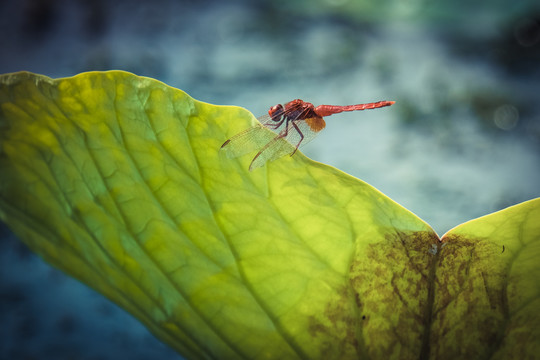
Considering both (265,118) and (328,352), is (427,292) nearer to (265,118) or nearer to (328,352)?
(328,352)

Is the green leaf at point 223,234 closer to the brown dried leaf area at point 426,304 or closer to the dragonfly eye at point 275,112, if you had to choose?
the brown dried leaf area at point 426,304

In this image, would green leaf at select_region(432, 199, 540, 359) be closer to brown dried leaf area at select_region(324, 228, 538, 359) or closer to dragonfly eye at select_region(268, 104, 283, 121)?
brown dried leaf area at select_region(324, 228, 538, 359)

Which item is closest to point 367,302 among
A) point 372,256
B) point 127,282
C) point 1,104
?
point 372,256

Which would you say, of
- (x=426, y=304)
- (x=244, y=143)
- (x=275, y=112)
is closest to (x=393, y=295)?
(x=426, y=304)

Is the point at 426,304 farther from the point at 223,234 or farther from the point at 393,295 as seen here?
the point at 223,234

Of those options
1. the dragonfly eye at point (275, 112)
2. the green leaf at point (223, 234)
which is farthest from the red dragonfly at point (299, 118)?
the green leaf at point (223, 234)
